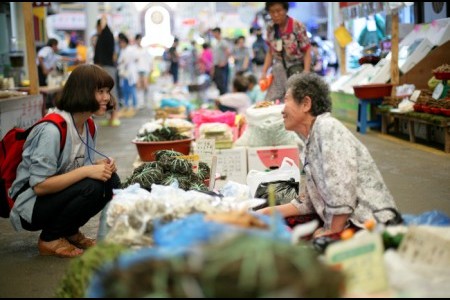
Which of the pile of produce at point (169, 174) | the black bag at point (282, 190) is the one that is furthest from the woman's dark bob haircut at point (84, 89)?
the black bag at point (282, 190)

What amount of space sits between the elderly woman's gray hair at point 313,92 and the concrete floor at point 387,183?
1.82 metres

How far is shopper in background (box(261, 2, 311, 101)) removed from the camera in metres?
7.38

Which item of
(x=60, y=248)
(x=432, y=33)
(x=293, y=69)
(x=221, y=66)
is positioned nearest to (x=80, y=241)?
(x=60, y=248)

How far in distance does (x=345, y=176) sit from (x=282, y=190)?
1.39 meters

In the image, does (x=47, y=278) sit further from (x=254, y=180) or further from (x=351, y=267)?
(x=351, y=267)

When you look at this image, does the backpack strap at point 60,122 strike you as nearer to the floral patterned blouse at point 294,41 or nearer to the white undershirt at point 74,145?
the white undershirt at point 74,145

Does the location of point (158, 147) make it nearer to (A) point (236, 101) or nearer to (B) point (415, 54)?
(A) point (236, 101)

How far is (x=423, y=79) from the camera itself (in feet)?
33.6

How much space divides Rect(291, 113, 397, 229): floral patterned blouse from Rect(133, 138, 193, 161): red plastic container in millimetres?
3261

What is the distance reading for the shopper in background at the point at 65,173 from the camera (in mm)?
3816

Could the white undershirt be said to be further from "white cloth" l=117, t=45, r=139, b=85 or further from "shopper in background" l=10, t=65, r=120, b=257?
"white cloth" l=117, t=45, r=139, b=85

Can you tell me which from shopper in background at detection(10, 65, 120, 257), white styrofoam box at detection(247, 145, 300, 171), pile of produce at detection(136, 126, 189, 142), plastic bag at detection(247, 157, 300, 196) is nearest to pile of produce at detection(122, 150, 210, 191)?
plastic bag at detection(247, 157, 300, 196)

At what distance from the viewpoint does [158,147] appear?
21.6ft

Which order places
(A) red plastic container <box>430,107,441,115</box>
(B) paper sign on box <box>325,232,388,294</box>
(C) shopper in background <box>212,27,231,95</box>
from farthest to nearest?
1. (C) shopper in background <box>212,27,231,95</box>
2. (A) red plastic container <box>430,107,441,115</box>
3. (B) paper sign on box <box>325,232,388,294</box>
